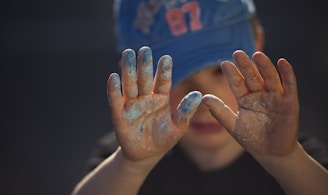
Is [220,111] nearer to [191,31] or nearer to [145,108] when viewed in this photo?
[145,108]

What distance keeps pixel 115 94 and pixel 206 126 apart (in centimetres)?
46

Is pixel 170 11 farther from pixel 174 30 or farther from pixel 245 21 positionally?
pixel 245 21

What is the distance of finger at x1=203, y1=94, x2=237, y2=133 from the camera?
35.8 inches

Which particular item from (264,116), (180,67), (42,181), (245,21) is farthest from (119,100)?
(42,181)

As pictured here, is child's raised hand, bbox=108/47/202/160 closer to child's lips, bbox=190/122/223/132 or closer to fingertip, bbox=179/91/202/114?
fingertip, bbox=179/91/202/114

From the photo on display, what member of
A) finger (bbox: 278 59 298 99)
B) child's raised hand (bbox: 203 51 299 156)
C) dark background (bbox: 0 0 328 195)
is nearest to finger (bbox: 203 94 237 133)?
child's raised hand (bbox: 203 51 299 156)

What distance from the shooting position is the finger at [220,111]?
35.8 inches

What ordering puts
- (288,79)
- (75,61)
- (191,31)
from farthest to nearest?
1. (75,61)
2. (191,31)
3. (288,79)

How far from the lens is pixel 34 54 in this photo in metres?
2.79

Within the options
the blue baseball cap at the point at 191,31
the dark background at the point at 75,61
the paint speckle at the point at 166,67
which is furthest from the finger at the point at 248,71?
the dark background at the point at 75,61

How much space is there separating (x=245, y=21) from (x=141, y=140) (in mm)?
537

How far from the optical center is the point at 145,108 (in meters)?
0.93

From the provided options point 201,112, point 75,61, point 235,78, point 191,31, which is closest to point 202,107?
point 201,112

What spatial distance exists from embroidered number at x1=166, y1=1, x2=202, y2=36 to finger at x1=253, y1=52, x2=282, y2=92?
15.4 inches
